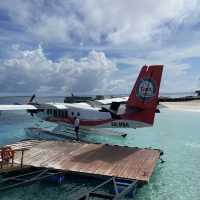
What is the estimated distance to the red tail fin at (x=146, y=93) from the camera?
14.1 meters

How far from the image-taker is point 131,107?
1530 centimetres

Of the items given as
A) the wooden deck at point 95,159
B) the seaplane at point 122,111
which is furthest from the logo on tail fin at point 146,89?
the wooden deck at point 95,159

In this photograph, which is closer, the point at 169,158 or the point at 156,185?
the point at 156,185

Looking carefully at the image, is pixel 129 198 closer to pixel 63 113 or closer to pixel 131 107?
pixel 131 107

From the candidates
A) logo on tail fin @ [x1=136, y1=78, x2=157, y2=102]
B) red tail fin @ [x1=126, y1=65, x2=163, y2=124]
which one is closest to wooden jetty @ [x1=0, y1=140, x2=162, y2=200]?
red tail fin @ [x1=126, y1=65, x2=163, y2=124]

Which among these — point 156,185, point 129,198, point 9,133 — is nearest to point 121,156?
point 156,185

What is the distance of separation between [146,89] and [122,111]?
260cm

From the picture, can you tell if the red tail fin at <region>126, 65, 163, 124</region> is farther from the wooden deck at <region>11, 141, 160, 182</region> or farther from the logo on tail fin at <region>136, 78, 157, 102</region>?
the wooden deck at <region>11, 141, 160, 182</region>

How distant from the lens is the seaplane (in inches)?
567

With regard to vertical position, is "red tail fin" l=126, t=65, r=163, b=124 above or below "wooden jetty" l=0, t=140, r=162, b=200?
above

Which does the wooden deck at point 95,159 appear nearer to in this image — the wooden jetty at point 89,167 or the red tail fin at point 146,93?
the wooden jetty at point 89,167

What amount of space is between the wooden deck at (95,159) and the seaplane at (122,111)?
2130 millimetres

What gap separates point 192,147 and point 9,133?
48.6 ft

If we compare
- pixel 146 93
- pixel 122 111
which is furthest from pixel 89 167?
pixel 122 111
